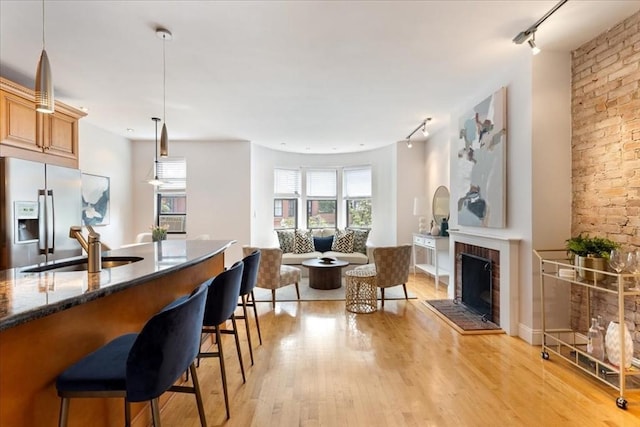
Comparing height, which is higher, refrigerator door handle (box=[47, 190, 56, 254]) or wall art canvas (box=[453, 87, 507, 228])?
wall art canvas (box=[453, 87, 507, 228])

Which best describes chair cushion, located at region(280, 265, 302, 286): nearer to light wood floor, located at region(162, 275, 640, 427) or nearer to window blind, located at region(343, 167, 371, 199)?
light wood floor, located at region(162, 275, 640, 427)

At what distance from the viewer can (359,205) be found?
750 centimetres

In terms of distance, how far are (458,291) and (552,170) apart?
2.03m

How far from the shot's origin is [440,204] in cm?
589

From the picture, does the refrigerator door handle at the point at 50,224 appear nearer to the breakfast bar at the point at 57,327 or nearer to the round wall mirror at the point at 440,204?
the breakfast bar at the point at 57,327

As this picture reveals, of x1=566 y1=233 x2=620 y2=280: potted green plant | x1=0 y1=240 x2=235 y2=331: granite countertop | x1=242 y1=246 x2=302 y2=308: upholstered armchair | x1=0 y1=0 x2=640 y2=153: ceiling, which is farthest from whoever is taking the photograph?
x1=242 y1=246 x2=302 y2=308: upholstered armchair

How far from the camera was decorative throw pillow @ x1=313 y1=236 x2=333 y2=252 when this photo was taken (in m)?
6.88

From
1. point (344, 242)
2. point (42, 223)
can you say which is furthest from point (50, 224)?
point (344, 242)

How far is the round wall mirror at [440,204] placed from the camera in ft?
18.9

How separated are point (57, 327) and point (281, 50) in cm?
255

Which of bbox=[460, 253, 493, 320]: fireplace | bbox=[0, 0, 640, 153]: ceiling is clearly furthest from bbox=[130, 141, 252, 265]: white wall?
bbox=[460, 253, 493, 320]: fireplace

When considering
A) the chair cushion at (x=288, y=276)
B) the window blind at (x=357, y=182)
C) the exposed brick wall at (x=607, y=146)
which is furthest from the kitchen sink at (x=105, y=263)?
the window blind at (x=357, y=182)

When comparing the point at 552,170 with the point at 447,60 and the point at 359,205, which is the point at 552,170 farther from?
the point at 359,205

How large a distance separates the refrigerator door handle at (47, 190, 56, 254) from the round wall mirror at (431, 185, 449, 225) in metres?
5.49
